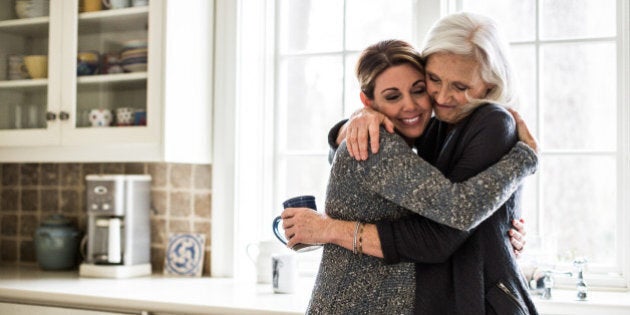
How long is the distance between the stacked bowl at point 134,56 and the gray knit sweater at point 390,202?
4.73 ft

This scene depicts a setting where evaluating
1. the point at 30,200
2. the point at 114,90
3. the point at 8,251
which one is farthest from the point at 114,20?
the point at 8,251

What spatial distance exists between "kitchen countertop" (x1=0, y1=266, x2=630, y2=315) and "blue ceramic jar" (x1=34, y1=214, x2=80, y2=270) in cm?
19

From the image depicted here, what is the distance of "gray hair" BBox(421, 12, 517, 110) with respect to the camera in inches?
61.7

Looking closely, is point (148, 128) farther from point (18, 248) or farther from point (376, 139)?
point (376, 139)

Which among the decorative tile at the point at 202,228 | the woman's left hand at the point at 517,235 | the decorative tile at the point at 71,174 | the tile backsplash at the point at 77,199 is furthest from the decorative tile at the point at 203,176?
the woman's left hand at the point at 517,235

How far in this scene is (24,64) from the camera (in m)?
3.02

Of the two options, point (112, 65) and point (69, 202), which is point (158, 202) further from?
point (112, 65)

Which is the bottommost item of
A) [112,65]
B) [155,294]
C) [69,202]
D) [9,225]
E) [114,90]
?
[155,294]

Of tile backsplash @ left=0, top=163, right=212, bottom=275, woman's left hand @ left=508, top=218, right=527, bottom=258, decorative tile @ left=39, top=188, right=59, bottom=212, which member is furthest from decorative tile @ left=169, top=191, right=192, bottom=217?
woman's left hand @ left=508, top=218, right=527, bottom=258

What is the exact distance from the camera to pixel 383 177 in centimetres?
146

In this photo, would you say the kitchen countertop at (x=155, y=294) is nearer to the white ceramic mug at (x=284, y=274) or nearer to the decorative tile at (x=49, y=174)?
the white ceramic mug at (x=284, y=274)

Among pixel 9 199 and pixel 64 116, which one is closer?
pixel 64 116

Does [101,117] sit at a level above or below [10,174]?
above

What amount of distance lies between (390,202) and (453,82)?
1.04ft
